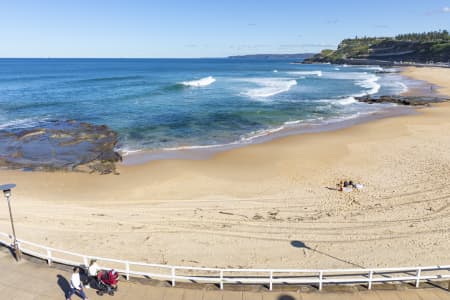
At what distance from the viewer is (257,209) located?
46.6 feet

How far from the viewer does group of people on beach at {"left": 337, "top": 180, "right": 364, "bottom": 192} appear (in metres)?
15.9

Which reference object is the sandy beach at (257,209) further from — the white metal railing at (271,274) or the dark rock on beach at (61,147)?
the dark rock on beach at (61,147)

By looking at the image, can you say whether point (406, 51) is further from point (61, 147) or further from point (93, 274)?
point (93, 274)

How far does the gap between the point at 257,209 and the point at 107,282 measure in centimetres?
772

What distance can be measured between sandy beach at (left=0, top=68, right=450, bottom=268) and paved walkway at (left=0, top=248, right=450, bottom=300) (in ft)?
7.82

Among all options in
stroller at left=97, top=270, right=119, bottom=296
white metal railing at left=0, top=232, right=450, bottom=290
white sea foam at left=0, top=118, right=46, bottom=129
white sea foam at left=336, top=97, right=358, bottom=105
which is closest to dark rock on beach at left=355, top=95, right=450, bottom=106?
white sea foam at left=336, top=97, right=358, bottom=105

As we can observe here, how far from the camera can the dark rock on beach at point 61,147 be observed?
807 inches

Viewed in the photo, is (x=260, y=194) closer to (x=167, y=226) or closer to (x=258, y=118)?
(x=167, y=226)

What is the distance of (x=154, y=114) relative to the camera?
1404 inches

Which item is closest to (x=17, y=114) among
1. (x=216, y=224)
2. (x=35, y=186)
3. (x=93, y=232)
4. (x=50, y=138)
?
(x=50, y=138)

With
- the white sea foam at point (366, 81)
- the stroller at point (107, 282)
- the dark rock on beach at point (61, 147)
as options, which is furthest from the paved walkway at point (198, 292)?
the white sea foam at point (366, 81)

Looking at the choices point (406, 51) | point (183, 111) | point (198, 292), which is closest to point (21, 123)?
point (183, 111)

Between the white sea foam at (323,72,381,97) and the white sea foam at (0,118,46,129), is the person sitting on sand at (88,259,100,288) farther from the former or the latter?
the white sea foam at (323,72,381,97)

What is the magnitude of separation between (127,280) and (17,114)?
35870mm
